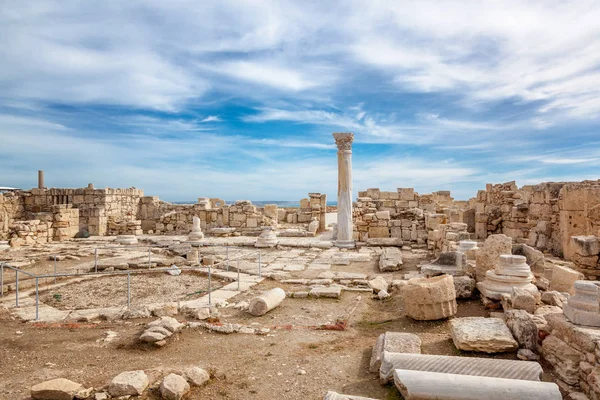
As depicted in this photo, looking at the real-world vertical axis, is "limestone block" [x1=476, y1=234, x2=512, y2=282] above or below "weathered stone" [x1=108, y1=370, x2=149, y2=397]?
above

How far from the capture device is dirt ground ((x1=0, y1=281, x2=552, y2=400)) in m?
4.28

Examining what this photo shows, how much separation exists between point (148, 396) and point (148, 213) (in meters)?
19.1

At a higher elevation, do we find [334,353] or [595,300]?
[595,300]

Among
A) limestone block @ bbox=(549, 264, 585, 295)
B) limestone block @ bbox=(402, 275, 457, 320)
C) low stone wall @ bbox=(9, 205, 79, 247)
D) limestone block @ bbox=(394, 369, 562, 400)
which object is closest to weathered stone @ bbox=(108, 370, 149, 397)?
limestone block @ bbox=(394, 369, 562, 400)

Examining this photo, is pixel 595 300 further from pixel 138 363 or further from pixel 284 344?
pixel 138 363

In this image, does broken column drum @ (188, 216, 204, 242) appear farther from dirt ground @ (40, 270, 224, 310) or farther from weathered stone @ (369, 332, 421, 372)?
weathered stone @ (369, 332, 421, 372)

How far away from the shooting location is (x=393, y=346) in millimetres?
4812

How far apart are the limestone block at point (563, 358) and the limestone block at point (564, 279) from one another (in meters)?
2.59

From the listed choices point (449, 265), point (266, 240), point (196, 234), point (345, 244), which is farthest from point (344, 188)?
point (449, 265)

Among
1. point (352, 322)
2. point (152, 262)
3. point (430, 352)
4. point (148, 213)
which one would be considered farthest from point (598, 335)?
point (148, 213)

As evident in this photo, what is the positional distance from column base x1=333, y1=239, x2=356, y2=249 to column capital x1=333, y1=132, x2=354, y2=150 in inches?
142

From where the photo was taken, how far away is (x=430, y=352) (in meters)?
5.06

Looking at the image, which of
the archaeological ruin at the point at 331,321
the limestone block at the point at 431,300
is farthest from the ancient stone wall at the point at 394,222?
the limestone block at the point at 431,300

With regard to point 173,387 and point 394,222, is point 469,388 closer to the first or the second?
point 173,387
